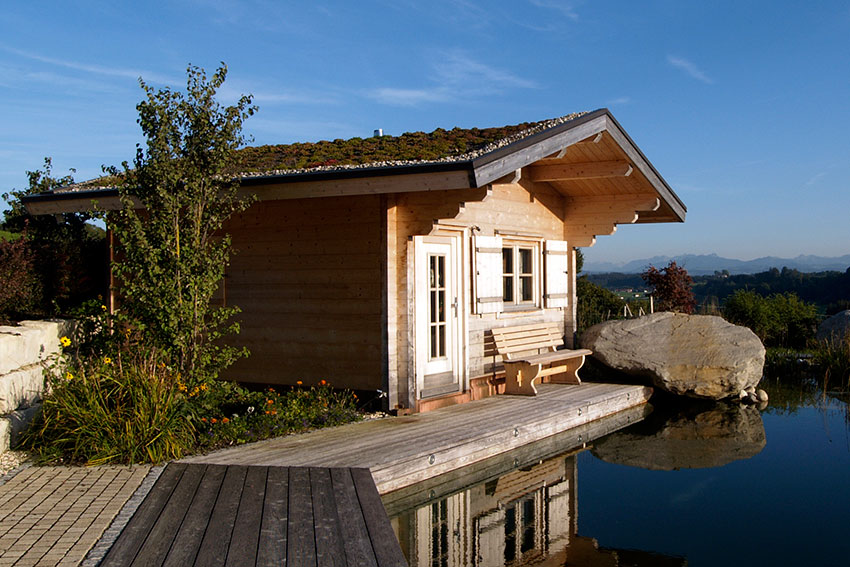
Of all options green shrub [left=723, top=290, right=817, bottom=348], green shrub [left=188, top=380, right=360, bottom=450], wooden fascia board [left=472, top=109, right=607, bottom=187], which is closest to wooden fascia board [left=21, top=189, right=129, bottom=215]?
green shrub [left=188, top=380, right=360, bottom=450]

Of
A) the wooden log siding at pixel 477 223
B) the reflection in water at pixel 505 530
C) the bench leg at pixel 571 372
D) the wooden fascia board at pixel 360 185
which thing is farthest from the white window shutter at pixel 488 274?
the reflection in water at pixel 505 530

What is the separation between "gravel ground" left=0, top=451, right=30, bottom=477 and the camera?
232 inches

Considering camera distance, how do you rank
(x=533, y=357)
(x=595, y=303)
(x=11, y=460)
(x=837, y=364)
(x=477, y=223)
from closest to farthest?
(x=11, y=460) → (x=477, y=223) → (x=533, y=357) → (x=837, y=364) → (x=595, y=303)

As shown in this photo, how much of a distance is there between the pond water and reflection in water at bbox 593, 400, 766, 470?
0.02 meters

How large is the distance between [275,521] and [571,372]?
276 inches

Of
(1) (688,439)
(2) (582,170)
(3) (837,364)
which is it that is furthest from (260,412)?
(3) (837,364)

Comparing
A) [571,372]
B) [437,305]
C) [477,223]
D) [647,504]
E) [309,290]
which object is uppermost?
[477,223]

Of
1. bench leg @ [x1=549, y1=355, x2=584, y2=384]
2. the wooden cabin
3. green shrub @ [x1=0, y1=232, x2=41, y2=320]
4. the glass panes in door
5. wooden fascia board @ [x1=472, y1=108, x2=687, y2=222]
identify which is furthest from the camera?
bench leg @ [x1=549, y1=355, x2=584, y2=384]

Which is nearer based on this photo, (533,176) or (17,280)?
(17,280)

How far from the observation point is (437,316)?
8.84 metres

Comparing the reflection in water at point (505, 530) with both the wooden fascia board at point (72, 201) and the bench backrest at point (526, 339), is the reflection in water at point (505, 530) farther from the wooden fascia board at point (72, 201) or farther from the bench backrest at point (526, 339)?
the wooden fascia board at point (72, 201)

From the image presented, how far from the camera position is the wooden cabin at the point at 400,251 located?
26.3 ft

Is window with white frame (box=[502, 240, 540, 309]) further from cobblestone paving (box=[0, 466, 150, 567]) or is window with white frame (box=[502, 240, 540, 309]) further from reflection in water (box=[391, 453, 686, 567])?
cobblestone paving (box=[0, 466, 150, 567])

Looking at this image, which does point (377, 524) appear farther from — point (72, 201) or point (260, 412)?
point (72, 201)
